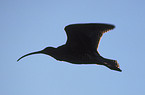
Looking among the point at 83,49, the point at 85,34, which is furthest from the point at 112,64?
the point at 85,34

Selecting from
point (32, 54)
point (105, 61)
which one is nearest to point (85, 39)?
point (105, 61)

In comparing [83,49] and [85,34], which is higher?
[85,34]

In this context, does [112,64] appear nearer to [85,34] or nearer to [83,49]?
[83,49]

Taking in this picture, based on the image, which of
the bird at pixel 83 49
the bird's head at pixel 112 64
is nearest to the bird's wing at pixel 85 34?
the bird at pixel 83 49

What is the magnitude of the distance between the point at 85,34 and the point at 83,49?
1.63 feet

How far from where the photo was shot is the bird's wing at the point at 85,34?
8613 millimetres

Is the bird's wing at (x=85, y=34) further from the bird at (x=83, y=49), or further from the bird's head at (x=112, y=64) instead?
the bird's head at (x=112, y=64)

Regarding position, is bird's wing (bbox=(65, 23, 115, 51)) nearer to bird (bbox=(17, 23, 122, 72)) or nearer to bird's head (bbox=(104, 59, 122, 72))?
bird (bbox=(17, 23, 122, 72))

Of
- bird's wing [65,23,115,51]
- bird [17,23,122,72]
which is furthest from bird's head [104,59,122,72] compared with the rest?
bird's wing [65,23,115,51]

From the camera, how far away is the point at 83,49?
30.0ft

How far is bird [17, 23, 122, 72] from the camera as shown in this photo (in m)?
8.90

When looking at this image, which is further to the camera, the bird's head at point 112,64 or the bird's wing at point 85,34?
the bird's head at point 112,64

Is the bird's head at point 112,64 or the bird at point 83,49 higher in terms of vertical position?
the bird at point 83,49

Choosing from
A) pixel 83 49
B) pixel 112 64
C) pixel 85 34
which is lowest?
pixel 112 64
